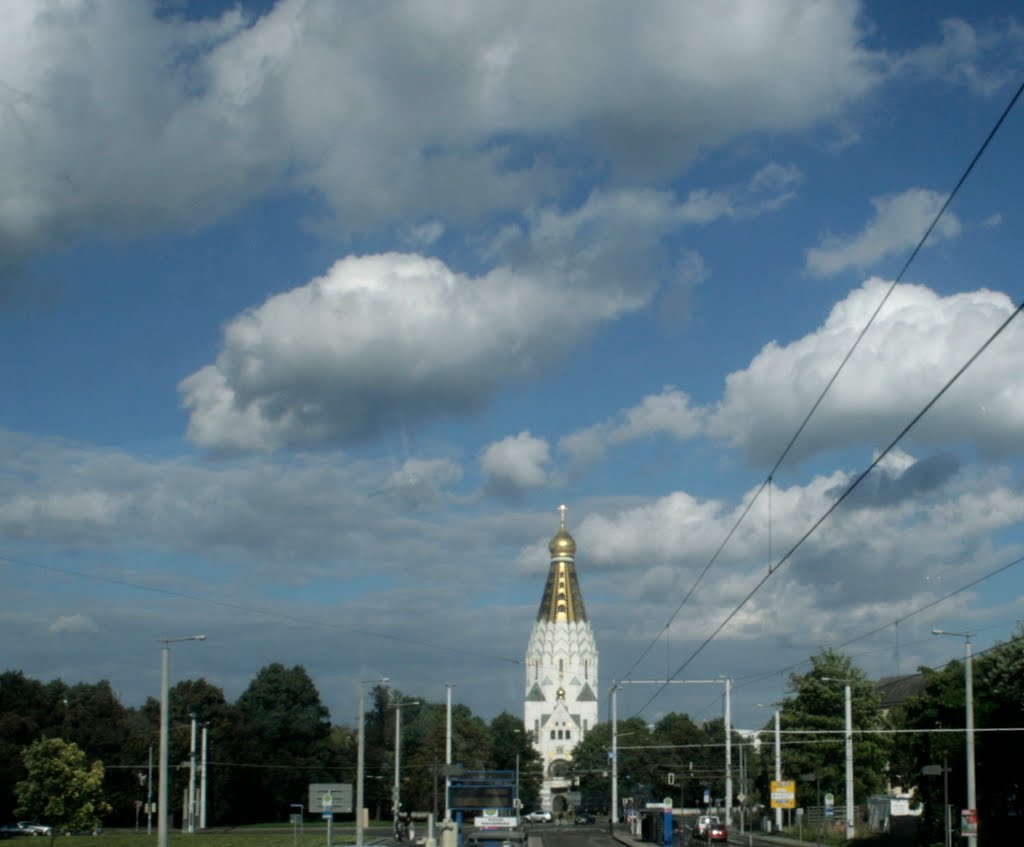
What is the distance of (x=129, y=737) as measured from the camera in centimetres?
10919

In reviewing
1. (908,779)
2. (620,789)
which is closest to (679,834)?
(908,779)

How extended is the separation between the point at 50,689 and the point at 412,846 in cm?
7370

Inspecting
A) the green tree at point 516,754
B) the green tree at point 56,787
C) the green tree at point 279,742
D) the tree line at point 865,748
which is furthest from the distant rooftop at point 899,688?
the green tree at point 56,787

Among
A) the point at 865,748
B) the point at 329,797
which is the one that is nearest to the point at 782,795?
the point at 329,797

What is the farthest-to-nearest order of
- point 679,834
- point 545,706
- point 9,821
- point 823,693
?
point 545,706
point 9,821
point 823,693
point 679,834

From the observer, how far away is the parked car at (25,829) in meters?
91.8

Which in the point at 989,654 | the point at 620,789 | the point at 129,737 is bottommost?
the point at 620,789

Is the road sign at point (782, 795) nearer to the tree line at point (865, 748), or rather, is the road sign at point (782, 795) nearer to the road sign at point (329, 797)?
the tree line at point (865, 748)

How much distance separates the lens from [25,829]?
9488cm

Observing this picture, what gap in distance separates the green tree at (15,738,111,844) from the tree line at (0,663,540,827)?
71.1 ft

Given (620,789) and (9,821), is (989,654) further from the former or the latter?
(620,789)

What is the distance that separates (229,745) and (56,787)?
41.8 meters

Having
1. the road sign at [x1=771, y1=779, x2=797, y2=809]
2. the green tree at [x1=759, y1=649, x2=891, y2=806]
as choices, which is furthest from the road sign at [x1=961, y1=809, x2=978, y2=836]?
the green tree at [x1=759, y1=649, x2=891, y2=806]

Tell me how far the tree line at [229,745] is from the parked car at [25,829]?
1273mm
